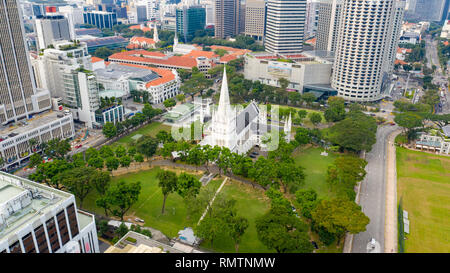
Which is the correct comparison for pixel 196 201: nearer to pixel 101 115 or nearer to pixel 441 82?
pixel 101 115

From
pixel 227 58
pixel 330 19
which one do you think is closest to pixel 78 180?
pixel 227 58

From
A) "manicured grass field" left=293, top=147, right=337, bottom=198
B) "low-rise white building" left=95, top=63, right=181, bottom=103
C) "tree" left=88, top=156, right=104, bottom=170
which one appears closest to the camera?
"tree" left=88, top=156, right=104, bottom=170

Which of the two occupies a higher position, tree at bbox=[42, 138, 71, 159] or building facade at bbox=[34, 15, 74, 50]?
building facade at bbox=[34, 15, 74, 50]

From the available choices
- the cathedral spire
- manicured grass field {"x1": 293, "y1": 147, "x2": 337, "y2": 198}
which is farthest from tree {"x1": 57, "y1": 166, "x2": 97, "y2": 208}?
manicured grass field {"x1": 293, "y1": 147, "x2": 337, "y2": 198}

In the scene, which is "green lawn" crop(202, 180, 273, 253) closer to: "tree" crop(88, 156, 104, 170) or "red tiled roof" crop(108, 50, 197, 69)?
"tree" crop(88, 156, 104, 170)

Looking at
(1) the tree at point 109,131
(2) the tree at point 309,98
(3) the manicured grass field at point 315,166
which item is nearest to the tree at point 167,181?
(3) the manicured grass field at point 315,166

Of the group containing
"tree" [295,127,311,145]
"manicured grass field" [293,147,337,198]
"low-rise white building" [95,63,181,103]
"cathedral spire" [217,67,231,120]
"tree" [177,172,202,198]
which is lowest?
"manicured grass field" [293,147,337,198]
